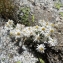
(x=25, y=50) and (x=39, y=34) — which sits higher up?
(x=39, y=34)

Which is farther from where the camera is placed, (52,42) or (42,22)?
(42,22)

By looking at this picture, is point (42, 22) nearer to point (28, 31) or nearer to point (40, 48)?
point (28, 31)

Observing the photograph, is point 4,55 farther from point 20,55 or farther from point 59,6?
point 59,6

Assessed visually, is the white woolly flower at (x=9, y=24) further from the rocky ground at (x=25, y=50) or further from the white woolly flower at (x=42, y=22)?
the white woolly flower at (x=42, y=22)

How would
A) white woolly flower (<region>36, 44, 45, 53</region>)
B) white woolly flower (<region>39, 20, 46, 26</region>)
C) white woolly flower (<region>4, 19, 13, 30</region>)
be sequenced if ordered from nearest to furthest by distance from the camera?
white woolly flower (<region>36, 44, 45, 53</region>), white woolly flower (<region>39, 20, 46, 26</region>), white woolly flower (<region>4, 19, 13, 30</region>)

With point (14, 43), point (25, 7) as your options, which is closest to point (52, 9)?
point (25, 7)

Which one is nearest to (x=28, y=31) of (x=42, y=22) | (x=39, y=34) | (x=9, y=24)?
(x=39, y=34)

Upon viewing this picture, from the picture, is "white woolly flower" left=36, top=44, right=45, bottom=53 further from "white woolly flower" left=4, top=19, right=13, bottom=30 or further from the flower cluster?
"white woolly flower" left=4, top=19, right=13, bottom=30

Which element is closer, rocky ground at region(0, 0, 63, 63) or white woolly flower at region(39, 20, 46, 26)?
rocky ground at region(0, 0, 63, 63)

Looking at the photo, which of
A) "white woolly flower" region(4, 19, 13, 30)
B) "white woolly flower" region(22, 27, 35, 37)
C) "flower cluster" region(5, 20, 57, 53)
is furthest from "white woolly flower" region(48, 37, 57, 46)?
"white woolly flower" region(4, 19, 13, 30)
